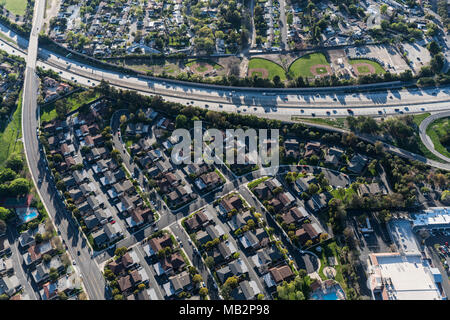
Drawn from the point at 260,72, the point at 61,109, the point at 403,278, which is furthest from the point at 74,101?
the point at 403,278

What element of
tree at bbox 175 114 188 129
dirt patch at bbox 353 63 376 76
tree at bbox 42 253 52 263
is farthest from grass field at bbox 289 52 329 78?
tree at bbox 42 253 52 263

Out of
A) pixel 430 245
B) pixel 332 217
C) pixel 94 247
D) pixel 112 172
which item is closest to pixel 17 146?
pixel 112 172

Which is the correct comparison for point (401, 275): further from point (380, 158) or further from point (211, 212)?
point (211, 212)

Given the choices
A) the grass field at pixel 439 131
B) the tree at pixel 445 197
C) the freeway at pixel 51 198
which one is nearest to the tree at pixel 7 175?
the freeway at pixel 51 198


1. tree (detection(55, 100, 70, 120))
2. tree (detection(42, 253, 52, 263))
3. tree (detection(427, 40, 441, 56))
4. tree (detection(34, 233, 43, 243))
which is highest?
tree (detection(55, 100, 70, 120))

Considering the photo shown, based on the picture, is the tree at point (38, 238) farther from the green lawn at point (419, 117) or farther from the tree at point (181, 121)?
the green lawn at point (419, 117)

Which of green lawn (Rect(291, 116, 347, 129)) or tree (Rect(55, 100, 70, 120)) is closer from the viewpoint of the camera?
green lawn (Rect(291, 116, 347, 129))

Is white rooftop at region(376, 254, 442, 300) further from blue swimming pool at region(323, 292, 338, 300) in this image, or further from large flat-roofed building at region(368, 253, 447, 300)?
blue swimming pool at region(323, 292, 338, 300)

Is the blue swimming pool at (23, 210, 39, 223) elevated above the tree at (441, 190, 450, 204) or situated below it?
above

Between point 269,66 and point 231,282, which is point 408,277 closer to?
point 231,282
